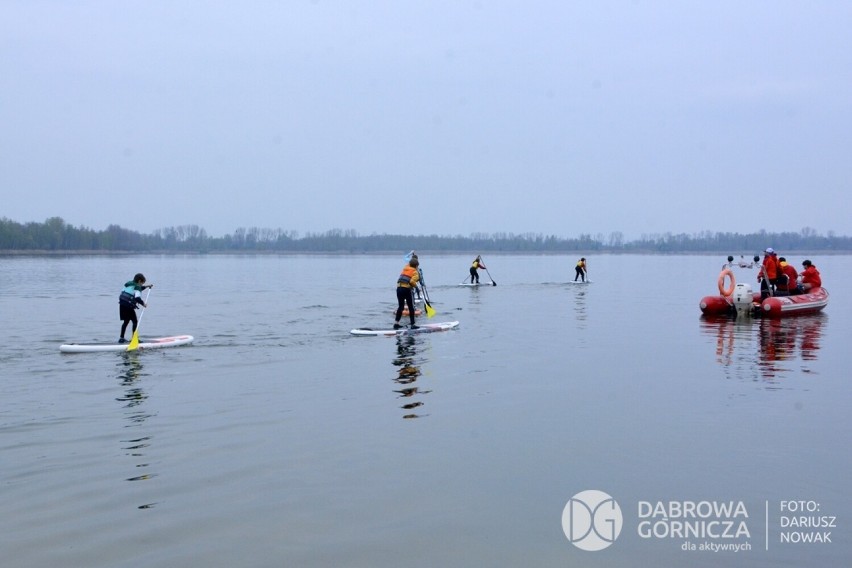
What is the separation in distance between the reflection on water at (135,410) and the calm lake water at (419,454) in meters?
0.05

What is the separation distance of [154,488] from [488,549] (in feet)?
10.3

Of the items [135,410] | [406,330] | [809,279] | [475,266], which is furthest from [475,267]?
[135,410]

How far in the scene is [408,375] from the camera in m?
12.9

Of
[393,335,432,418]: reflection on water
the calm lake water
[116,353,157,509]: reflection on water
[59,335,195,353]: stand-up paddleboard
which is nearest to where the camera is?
the calm lake water

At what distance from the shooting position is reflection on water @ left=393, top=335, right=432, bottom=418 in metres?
10.4

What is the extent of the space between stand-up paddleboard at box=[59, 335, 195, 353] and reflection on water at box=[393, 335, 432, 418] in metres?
4.73

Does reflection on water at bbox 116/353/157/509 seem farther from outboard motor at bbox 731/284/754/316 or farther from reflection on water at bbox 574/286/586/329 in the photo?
outboard motor at bbox 731/284/754/316

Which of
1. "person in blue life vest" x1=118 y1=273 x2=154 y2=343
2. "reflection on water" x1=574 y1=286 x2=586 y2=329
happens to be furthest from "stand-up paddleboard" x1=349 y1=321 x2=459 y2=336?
"person in blue life vest" x1=118 y1=273 x2=154 y2=343

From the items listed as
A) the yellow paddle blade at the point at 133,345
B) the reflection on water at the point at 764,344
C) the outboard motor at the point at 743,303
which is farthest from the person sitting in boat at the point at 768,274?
the yellow paddle blade at the point at 133,345

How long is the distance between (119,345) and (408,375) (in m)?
6.51

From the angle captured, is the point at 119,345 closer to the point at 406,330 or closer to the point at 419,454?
the point at 406,330

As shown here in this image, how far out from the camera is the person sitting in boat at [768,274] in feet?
78.4

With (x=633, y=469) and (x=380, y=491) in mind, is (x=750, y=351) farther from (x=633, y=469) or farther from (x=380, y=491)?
(x=380, y=491)

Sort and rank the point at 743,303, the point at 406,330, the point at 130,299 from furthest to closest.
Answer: the point at 743,303 → the point at 406,330 → the point at 130,299
